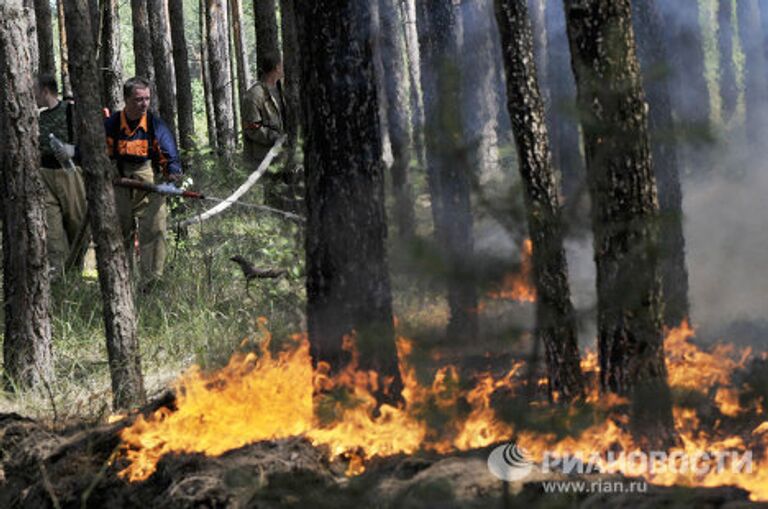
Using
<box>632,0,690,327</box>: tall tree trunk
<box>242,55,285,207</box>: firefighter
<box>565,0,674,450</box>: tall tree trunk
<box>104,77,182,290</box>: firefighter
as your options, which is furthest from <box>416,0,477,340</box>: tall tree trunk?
<box>104,77,182,290</box>: firefighter

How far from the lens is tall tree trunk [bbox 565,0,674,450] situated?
5.77 metres

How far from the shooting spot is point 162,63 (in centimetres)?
1891

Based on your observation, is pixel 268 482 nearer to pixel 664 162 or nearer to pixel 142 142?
pixel 664 162

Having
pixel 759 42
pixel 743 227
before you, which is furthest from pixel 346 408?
pixel 759 42

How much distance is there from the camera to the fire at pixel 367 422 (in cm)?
554

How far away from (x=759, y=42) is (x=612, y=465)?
2087 centimetres

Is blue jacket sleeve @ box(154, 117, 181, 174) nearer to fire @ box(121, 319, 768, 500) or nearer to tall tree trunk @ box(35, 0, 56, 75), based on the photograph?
fire @ box(121, 319, 768, 500)

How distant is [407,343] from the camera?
6609 millimetres

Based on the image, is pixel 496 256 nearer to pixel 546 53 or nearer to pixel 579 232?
pixel 579 232

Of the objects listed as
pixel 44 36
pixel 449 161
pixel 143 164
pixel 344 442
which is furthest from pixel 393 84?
pixel 344 442

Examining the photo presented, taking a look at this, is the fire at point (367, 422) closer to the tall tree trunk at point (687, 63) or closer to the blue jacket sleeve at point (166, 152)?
the blue jacket sleeve at point (166, 152)

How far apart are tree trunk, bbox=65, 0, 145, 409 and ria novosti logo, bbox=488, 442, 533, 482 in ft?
9.91

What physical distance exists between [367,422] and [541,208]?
1.77m

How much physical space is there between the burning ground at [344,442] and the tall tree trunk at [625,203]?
0.18m
